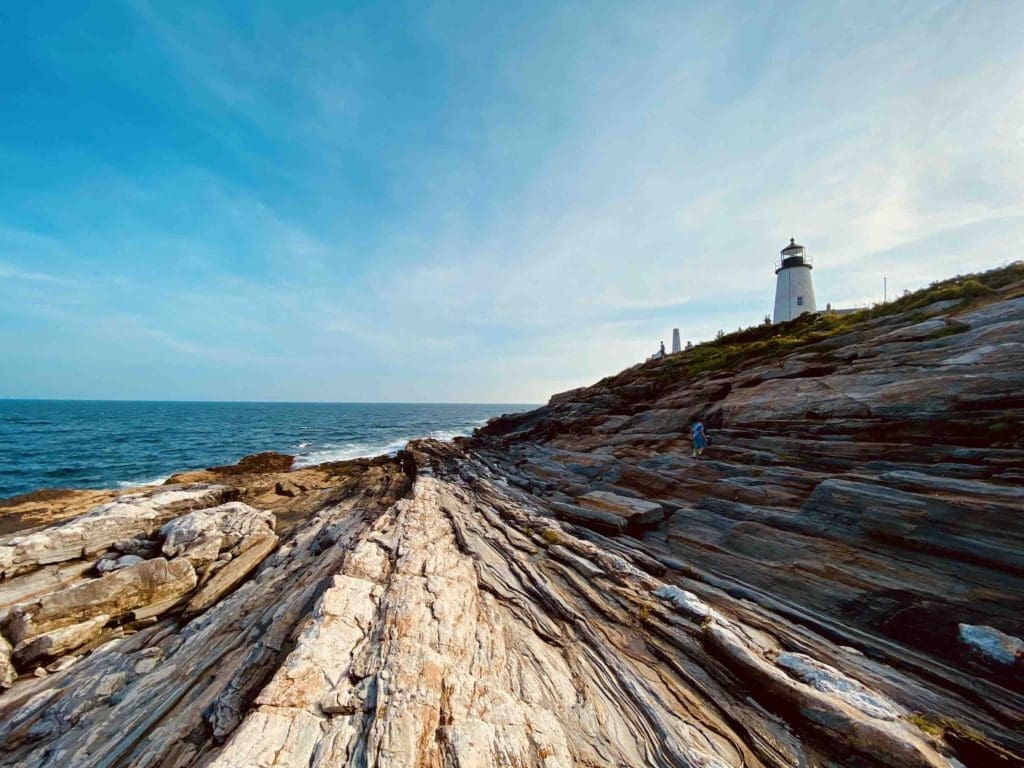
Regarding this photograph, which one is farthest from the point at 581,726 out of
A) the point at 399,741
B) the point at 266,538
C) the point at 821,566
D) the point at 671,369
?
the point at 671,369

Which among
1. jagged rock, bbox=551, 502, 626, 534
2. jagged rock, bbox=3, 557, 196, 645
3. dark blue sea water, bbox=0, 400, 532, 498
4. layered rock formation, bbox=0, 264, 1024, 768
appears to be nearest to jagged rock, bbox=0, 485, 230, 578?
layered rock formation, bbox=0, 264, 1024, 768

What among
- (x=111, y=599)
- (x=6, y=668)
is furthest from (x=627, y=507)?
(x=6, y=668)

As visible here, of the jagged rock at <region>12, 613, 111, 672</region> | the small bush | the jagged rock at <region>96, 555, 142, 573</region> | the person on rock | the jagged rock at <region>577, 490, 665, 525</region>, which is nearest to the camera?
the jagged rock at <region>12, 613, 111, 672</region>

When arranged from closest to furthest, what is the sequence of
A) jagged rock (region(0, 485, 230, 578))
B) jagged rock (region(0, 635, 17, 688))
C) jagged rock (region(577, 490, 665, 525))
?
jagged rock (region(0, 635, 17, 688)) → jagged rock (region(0, 485, 230, 578)) → jagged rock (region(577, 490, 665, 525))

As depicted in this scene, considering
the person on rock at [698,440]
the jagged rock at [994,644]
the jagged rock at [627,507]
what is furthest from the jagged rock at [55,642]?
the person on rock at [698,440]

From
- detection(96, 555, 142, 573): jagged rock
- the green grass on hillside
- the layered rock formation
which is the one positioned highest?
the green grass on hillside

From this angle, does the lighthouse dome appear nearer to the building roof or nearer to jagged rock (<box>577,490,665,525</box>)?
the building roof

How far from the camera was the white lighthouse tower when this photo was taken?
43.6 metres

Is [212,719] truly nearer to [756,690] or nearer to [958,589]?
[756,690]

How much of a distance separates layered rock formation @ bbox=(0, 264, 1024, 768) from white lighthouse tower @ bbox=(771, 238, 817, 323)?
2697 centimetres

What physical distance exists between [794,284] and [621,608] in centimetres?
4849

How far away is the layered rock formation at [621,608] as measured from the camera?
6027 mm

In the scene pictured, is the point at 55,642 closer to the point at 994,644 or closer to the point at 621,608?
the point at 621,608

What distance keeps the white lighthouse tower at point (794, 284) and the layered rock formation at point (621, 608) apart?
88.5ft
